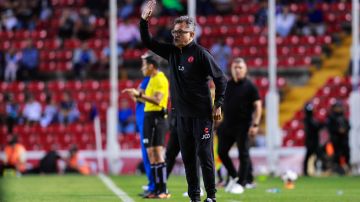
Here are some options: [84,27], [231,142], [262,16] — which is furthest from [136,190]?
[84,27]

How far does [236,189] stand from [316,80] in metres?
15.0

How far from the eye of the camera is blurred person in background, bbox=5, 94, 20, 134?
3073 centimetres

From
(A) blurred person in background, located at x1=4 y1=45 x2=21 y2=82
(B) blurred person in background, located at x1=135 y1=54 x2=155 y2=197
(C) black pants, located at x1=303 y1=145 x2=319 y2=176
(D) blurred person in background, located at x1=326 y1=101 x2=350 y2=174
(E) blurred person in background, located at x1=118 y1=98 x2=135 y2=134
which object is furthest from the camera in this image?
(A) blurred person in background, located at x1=4 y1=45 x2=21 y2=82

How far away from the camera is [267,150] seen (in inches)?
1062

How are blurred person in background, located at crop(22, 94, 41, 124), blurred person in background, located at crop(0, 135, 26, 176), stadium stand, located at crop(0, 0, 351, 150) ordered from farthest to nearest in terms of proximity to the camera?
blurred person in background, located at crop(22, 94, 41, 124)
stadium stand, located at crop(0, 0, 351, 150)
blurred person in background, located at crop(0, 135, 26, 176)

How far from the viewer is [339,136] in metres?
26.2

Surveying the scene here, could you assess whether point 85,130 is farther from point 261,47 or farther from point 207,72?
point 207,72

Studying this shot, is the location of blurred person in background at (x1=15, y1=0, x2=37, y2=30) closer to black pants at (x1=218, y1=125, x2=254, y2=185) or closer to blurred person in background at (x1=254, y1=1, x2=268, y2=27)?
blurred person in background at (x1=254, y1=1, x2=268, y2=27)

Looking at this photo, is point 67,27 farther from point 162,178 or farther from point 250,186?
point 162,178

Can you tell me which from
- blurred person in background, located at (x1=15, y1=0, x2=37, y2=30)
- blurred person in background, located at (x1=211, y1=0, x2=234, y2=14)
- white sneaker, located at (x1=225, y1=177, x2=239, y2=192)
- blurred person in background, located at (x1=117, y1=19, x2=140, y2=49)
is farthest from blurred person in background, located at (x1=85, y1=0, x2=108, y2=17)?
white sneaker, located at (x1=225, y1=177, x2=239, y2=192)

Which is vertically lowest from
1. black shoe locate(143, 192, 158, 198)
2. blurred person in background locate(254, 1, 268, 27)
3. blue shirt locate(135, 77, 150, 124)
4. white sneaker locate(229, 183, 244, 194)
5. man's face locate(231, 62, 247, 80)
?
white sneaker locate(229, 183, 244, 194)

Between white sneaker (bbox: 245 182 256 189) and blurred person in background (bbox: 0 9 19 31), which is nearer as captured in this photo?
white sneaker (bbox: 245 182 256 189)

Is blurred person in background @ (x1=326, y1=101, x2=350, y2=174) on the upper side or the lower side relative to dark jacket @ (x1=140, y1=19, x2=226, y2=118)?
lower

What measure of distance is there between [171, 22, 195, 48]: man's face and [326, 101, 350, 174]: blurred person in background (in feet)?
43.9
